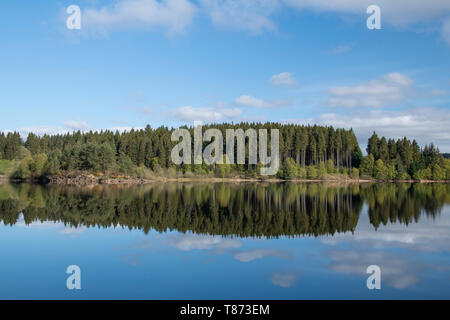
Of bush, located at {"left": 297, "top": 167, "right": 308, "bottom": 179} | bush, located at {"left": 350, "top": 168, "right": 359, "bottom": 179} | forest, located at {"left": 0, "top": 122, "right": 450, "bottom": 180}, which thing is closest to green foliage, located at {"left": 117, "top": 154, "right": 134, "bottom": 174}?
forest, located at {"left": 0, "top": 122, "right": 450, "bottom": 180}

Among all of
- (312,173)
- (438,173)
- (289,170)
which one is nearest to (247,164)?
(289,170)

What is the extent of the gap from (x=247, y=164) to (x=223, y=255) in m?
83.2

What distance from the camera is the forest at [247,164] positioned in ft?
260

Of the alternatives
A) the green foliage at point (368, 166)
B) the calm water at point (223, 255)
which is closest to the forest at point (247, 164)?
the green foliage at point (368, 166)

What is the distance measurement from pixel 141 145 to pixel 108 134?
75.6 feet

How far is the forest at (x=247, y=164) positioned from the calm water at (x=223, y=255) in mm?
59253

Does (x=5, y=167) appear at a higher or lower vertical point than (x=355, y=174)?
higher

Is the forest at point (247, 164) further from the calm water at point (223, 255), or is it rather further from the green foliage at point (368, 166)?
the calm water at point (223, 255)

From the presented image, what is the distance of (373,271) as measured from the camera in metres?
11.3

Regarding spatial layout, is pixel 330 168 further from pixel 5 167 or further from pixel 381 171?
pixel 5 167

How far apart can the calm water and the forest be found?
59.3 meters

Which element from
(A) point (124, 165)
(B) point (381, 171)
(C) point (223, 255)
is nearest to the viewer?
(C) point (223, 255)

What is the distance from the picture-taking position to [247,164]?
96.2 metres
